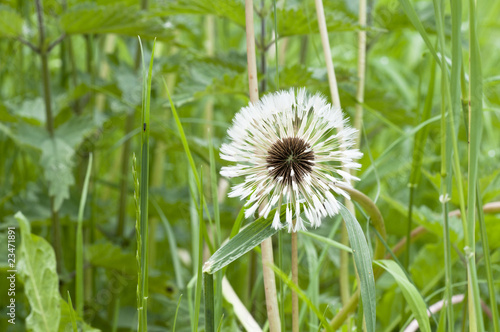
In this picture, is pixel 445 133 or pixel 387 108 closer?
pixel 445 133

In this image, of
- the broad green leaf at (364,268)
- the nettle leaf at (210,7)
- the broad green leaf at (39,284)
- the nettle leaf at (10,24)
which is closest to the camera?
the broad green leaf at (364,268)

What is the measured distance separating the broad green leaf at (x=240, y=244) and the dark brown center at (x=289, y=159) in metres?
0.04

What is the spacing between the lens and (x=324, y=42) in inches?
21.5

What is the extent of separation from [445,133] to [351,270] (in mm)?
769

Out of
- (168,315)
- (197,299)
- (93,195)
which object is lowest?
A: (168,315)

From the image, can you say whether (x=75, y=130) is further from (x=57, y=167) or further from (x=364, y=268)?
(x=364, y=268)

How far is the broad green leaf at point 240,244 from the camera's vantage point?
39cm

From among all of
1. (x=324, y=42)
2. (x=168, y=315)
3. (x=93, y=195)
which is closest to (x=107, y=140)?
(x=93, y=195)

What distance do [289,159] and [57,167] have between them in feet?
1.87

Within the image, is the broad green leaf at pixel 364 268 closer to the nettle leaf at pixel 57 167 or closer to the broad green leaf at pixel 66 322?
the broad green leaf at pixel 66 322

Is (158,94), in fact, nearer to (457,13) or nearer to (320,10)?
(320,10)

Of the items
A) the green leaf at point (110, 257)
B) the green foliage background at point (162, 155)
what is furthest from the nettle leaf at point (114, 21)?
the green leaf at point (110, 257)

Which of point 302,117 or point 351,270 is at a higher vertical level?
point 302,117

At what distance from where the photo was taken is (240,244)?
399mm
